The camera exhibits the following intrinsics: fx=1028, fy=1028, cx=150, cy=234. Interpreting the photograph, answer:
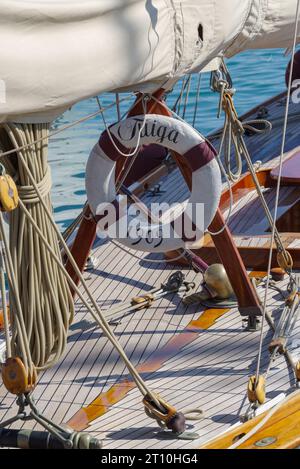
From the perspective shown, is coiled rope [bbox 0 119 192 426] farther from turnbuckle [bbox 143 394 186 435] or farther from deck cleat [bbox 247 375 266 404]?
deck cleat [bbox 247 375 266 404]

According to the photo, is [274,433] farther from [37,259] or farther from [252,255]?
[252,255]

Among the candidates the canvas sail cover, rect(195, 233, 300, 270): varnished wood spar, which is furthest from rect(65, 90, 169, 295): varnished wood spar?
rect(195, 233, 300, 270): varnished wood spar

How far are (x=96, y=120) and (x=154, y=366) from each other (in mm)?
9913

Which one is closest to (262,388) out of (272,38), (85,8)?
(85,8)

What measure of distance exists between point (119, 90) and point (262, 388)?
137 cm

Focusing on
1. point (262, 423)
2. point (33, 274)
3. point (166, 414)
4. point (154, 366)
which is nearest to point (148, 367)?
point (154, 366)

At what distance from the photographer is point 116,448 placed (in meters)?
3.83

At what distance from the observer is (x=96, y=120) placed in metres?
14.3

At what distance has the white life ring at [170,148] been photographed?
4.73 m

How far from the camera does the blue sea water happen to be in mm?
10906

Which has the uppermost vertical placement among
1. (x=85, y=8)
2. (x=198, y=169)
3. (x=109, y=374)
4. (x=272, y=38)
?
(x=85, y=8)

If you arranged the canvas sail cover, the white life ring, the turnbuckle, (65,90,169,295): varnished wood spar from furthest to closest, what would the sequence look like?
(65,90,169,295): varnished wood spar < the white life ring < the turnbuckle < the canvas sail cover

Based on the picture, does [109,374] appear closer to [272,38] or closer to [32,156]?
[32,156]

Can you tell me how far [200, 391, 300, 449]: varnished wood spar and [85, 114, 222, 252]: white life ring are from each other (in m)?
1.17
